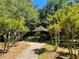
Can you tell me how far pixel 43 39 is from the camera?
51.6 meters

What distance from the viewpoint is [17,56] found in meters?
28.6

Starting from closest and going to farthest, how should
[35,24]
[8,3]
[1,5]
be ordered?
[1,5], [8,3], [35,24]

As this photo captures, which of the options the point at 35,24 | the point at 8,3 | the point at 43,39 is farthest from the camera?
the point at 35,24

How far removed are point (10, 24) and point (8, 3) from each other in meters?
3.53

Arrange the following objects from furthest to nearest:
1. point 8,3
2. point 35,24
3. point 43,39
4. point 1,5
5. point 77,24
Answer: point 35,24 < point 43,39 < point 8,3 < point 1,5 < point 77,24

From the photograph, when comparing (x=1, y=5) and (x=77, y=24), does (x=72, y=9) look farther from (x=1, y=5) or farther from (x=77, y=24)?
(x=1, y=5)

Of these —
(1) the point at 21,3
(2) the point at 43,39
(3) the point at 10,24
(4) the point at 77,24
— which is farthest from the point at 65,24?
(2) the point at 43,39

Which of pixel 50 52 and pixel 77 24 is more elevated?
pixel 77 24

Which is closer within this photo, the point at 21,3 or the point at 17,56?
the point at 17,56

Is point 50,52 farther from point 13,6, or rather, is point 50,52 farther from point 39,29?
point 39,29

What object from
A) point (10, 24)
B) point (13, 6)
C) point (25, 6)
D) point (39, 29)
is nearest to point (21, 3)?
point (25, 6)

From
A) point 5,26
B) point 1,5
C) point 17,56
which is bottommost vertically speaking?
point 17,56

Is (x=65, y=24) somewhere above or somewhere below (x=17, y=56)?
above

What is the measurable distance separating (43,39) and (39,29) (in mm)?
2523
